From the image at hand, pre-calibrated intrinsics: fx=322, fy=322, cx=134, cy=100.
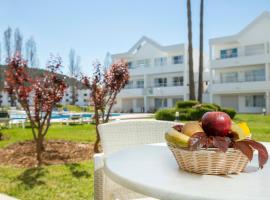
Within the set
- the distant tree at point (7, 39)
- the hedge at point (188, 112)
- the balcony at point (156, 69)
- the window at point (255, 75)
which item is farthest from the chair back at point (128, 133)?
the distant tree at point (7, 39)

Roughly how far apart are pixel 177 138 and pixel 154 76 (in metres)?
37.9

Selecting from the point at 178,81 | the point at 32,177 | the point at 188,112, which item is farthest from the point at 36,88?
the point at 178,81

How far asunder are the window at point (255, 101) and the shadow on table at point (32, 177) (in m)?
29.5

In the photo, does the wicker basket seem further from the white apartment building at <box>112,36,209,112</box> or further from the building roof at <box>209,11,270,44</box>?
the white apartment building at <box>112,36,209,112</box>

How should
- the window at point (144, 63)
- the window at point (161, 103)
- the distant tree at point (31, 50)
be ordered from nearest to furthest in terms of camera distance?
the window at point (161, 103) < the window at point (144, 63) < the distant tree at point (31, 50)

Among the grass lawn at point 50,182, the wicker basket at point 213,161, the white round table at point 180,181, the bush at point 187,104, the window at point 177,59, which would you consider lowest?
the grass lawn at point 50,182

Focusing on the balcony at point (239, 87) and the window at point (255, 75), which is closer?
the balcony at point (239, 87)

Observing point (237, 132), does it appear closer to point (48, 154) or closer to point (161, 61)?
point (48, 154)

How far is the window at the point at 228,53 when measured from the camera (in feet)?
107

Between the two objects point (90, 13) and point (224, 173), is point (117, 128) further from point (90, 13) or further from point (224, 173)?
point (90, 13)

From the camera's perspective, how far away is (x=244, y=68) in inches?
1262

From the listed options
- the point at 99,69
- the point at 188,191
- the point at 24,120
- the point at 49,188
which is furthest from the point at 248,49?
the point at 188,191

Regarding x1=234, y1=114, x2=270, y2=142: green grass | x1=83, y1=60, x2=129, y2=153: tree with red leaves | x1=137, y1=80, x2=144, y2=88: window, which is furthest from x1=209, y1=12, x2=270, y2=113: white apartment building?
x1=83, y1=60, x2=129, y2=153: tree with red leaves

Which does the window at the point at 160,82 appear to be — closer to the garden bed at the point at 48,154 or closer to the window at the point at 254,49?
the window at the point at 254,49
